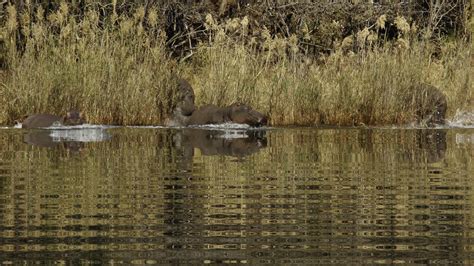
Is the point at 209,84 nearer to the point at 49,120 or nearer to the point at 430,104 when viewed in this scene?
the point at 49,120

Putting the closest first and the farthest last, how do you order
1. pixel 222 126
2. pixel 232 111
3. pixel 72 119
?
Result: pixel 72 119 < pixel 232 111 < pixel 222 126

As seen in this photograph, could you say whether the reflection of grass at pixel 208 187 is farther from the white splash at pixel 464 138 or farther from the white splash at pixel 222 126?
the white splash at pixel 222 126

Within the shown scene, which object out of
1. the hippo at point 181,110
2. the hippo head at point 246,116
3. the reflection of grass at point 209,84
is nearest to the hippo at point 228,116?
the hippo head at point 246,116

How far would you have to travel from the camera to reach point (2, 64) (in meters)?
24.6

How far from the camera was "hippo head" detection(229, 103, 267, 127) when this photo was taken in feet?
66.2

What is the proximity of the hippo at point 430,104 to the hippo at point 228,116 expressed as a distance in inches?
114

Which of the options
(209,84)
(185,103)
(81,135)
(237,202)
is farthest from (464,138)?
(237,202)

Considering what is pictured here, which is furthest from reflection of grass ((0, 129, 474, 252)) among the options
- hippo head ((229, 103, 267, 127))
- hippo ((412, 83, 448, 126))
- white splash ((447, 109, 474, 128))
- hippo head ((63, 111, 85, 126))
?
white splash ((447, 109, 474, 128))

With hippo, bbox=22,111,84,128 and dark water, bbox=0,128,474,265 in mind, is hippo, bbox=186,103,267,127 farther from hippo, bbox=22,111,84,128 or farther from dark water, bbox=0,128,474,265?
dark water, bbox=0,128,474,265

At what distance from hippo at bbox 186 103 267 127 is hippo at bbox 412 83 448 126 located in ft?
9.46

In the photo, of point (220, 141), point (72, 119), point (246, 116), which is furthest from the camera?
point (246, 116)

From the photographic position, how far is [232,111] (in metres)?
20.6

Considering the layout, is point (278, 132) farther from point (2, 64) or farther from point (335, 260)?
point (335, 260)

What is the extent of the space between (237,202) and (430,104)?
37.0ft
